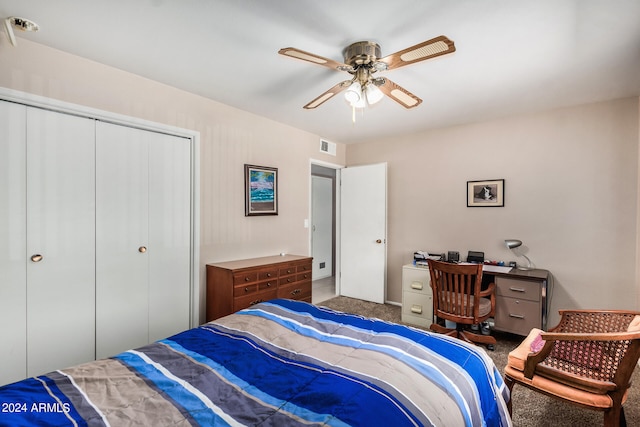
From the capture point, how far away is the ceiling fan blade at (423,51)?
1496mm

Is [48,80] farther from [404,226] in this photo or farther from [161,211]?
[404,226]

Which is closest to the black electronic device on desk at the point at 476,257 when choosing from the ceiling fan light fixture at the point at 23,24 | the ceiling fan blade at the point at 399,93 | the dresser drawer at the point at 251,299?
the ceiling fan blade at the point at 399,93

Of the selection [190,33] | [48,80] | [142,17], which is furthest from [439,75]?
[48,80]

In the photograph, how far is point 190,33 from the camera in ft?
6.35

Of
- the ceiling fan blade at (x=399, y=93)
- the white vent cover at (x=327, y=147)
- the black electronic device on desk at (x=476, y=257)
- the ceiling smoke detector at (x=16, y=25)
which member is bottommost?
the black electronic device on desk at (x=476, y=257)

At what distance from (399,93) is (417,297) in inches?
95.5

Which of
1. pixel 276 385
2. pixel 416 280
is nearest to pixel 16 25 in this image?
pixel 276 385

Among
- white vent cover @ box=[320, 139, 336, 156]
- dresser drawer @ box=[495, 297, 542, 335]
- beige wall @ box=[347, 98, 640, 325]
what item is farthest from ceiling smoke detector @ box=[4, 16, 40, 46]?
dresser drawer @ box=[495, 297, 542, 335]

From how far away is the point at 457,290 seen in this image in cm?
281

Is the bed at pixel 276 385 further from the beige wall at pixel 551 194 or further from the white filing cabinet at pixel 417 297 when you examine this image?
the beige wall at pixel 551 194

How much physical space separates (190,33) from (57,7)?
26.6 inches

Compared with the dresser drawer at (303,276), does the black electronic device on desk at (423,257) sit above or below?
above

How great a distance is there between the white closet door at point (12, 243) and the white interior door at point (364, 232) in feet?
11.9

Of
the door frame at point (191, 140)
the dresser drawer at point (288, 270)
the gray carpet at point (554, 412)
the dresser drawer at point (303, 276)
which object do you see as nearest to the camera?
the gray carpet at point (554, 412)
